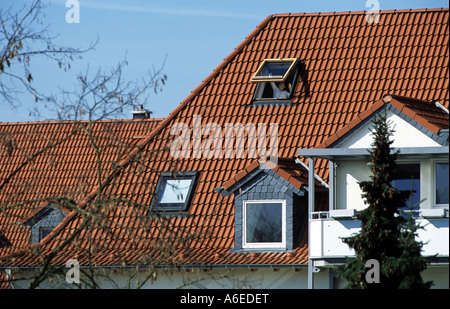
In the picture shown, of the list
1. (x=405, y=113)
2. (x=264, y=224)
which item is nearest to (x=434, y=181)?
(x=405, y=113)

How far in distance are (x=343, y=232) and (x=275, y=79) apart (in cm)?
592

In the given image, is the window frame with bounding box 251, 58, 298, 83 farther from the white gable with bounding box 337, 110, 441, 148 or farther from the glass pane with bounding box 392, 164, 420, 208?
the glass pane with bounding box 392, 164, 420, 208

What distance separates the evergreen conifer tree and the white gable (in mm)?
3243

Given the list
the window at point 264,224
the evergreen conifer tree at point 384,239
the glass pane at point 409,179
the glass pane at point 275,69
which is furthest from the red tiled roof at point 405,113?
the glass pane at point 275,69

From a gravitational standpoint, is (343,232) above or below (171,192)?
below

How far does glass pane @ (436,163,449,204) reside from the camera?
23.0 metres

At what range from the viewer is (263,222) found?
81.9ft

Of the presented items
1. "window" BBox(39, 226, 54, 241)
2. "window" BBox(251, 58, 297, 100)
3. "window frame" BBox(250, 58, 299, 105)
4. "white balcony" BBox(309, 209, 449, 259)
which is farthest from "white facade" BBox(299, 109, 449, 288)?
"window" BBox(39, 226, 54, 241)

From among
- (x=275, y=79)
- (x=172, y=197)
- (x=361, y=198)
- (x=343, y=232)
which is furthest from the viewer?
(x=275, y=79)

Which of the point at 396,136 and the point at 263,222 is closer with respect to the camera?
the point at 396,136

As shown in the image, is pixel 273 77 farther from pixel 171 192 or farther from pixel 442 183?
pixel 442 183
